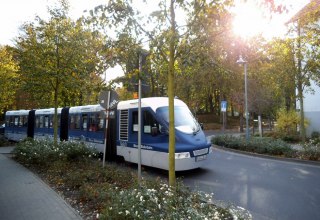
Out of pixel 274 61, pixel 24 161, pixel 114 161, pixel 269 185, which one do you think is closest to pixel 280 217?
pixel 269 185

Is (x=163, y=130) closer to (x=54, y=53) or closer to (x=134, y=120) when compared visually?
(x=134, y=120)

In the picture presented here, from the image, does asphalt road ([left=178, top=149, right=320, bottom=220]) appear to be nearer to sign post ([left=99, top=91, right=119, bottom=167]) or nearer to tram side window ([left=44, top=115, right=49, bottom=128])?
sign post ([left=99, top=91, right=119, bottom=167])

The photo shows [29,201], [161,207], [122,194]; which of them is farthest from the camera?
[29,201]

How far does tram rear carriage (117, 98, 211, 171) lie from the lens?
9.43m

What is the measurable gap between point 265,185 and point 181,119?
3484 millimetres

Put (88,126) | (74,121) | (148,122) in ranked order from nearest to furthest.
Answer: (148,122) → (88,126) → (74,121)

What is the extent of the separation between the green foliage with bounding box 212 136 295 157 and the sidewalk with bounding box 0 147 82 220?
33.9 feet

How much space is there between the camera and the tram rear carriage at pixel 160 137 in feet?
30.9

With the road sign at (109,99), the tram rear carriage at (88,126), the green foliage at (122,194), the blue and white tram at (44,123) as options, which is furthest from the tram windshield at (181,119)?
the blue and white tram at (44,123)

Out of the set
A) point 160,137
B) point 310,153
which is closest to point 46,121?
point 160,137

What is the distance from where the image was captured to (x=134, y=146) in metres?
10.9

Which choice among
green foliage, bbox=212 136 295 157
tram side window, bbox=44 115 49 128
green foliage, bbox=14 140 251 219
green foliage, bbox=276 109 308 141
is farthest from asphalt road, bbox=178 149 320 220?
tram side window, bbox=44 115 49 128

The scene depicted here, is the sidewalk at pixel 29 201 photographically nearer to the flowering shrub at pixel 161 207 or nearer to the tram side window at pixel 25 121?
the flowering shrub at pixel 161 207

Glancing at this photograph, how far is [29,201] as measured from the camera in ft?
21.1
